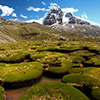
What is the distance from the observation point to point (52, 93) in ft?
57.1

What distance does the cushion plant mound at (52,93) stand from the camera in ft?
54.1

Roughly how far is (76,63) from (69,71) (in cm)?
964

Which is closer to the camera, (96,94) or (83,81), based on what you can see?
(96,94)

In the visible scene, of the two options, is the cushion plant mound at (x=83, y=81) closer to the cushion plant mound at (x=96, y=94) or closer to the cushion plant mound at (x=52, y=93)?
the cushion plant mound at (x=96, y=94)

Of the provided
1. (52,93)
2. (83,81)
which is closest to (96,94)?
(83,81)

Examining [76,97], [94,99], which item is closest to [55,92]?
[76,97]

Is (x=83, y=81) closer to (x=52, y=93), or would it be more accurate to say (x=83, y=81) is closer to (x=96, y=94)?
(x=96, y=94)

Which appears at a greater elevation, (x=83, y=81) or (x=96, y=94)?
(x=83, y=81)

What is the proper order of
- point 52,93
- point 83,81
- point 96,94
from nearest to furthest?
point 52,93 → point 96,94 → point 83,81

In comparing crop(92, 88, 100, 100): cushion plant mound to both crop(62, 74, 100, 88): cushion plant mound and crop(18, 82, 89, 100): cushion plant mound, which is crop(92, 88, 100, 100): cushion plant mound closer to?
crop(62, 74, 100, 88): cushion plant mound

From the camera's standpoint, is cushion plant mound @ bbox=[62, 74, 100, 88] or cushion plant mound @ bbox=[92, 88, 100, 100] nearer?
cushion plant mound @ bbox=[92, 88, 100, 100]

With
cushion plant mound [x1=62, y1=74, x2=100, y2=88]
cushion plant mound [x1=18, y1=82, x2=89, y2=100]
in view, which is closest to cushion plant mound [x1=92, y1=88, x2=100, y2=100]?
cushion plant mound [x1=62, y1=74, x2=100, y2=88]

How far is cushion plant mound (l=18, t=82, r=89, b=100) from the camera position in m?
16.5

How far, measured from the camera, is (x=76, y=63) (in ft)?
132
